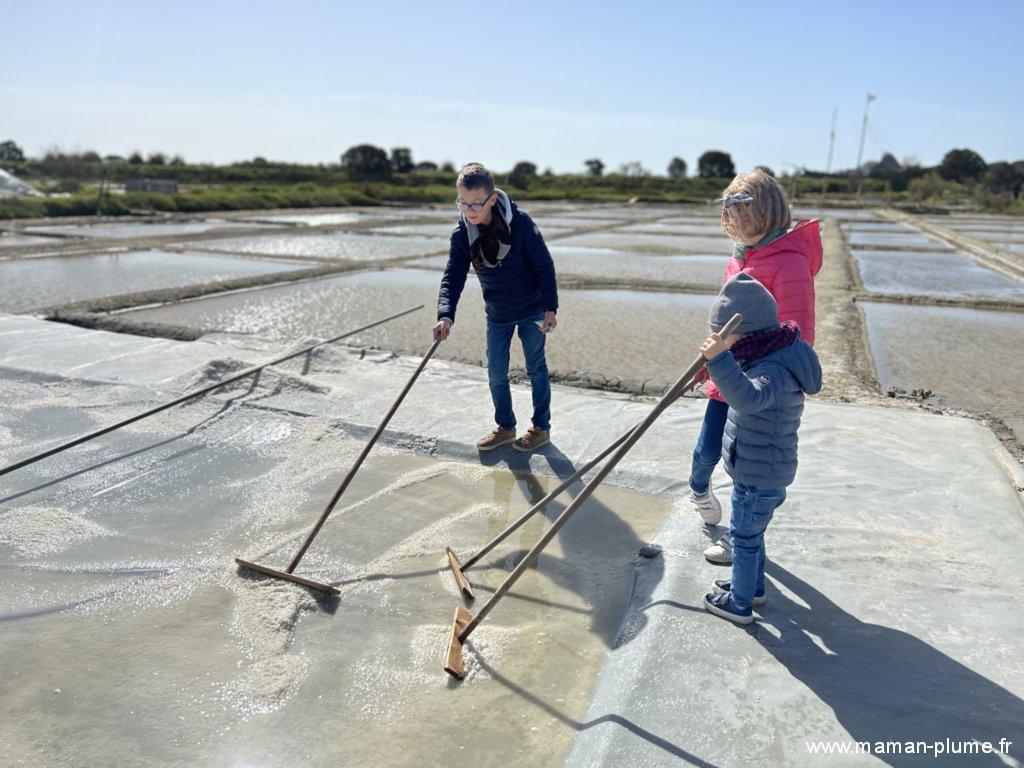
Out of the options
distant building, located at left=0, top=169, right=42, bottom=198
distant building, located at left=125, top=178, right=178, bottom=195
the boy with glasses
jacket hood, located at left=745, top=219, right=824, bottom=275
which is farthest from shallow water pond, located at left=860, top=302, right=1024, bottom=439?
distant building, located at left=125, top=178, right=178, bottom=195

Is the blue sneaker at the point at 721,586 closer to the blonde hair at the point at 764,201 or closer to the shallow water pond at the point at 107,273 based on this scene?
the blonde hair at the point at 764,201

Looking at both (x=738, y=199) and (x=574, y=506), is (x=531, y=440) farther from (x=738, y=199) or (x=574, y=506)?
(x=738, y=199)

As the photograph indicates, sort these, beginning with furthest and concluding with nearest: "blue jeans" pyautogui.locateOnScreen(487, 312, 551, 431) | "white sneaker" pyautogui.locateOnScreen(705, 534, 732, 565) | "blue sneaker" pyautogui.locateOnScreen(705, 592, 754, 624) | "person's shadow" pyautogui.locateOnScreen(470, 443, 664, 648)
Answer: "blue jeans" pyautogui.locateOnScreen(487, 312, 551, 431) < "white sneaker" pyautogui.locateOnScreen(705, 534, 732, 565) < "person's shadow" pyautogui.locateOnScreen(470, 443, 664, 648) < "blue sneaker" pyautogui.locateOnScreen(705, 592, 754, 624)

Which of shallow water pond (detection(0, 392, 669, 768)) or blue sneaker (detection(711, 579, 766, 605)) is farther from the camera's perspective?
blue sneaker (detection(711, 579, 766, 605))

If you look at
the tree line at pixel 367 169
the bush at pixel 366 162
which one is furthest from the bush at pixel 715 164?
the bush at pixel 366 162

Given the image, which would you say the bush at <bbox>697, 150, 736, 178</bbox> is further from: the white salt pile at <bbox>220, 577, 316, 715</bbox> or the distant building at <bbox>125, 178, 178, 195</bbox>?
the white salt pile at <bbox>220, 577, 316, 715</bbox>

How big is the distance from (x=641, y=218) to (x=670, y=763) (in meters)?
22.5

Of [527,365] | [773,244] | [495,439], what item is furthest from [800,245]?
[495,439]

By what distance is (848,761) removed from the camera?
1.80m

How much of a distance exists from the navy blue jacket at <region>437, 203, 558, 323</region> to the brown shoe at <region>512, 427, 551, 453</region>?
59 cm

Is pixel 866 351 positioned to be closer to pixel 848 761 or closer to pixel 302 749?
pixel 848 761

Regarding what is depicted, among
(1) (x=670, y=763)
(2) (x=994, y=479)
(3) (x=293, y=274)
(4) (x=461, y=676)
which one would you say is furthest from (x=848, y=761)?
(3) (x=293, y=274)

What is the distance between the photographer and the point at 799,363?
222 centimetres

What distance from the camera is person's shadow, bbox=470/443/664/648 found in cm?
258
